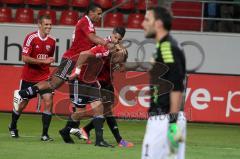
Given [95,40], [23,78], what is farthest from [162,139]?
[23,78]

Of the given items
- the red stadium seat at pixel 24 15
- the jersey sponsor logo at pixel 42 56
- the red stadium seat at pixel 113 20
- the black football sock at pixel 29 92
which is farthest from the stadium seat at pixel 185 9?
the black football sock at pixel 29 92

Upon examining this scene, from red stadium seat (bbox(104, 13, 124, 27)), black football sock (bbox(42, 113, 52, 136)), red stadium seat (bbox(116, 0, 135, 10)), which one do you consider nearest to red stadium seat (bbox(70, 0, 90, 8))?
red stadium seat (bbox(104, 13, 124, 27))

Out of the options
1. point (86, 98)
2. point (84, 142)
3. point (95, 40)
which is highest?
point (95, 40)

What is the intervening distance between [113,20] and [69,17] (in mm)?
1266

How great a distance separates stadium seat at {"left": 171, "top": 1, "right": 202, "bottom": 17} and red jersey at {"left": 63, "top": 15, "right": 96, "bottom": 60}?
7926 millimetres

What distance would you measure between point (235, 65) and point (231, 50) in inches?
16.0

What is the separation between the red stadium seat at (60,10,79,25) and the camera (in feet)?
68.3

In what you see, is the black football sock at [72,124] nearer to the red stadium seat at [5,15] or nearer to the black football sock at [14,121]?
the black football sock at [14,121]

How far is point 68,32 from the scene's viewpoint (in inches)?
749

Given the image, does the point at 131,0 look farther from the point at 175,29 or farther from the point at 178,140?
the point at 178,140

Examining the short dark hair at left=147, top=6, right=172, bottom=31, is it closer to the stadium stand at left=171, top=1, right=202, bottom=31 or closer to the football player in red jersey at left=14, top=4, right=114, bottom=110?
the football player in red jersey at left=14, top=4, right=114, bottom=110

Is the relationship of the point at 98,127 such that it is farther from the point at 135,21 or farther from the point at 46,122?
the point at 135,21

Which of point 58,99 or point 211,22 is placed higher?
point 211,22

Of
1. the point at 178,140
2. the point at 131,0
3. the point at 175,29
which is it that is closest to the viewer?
the point at 178,140
